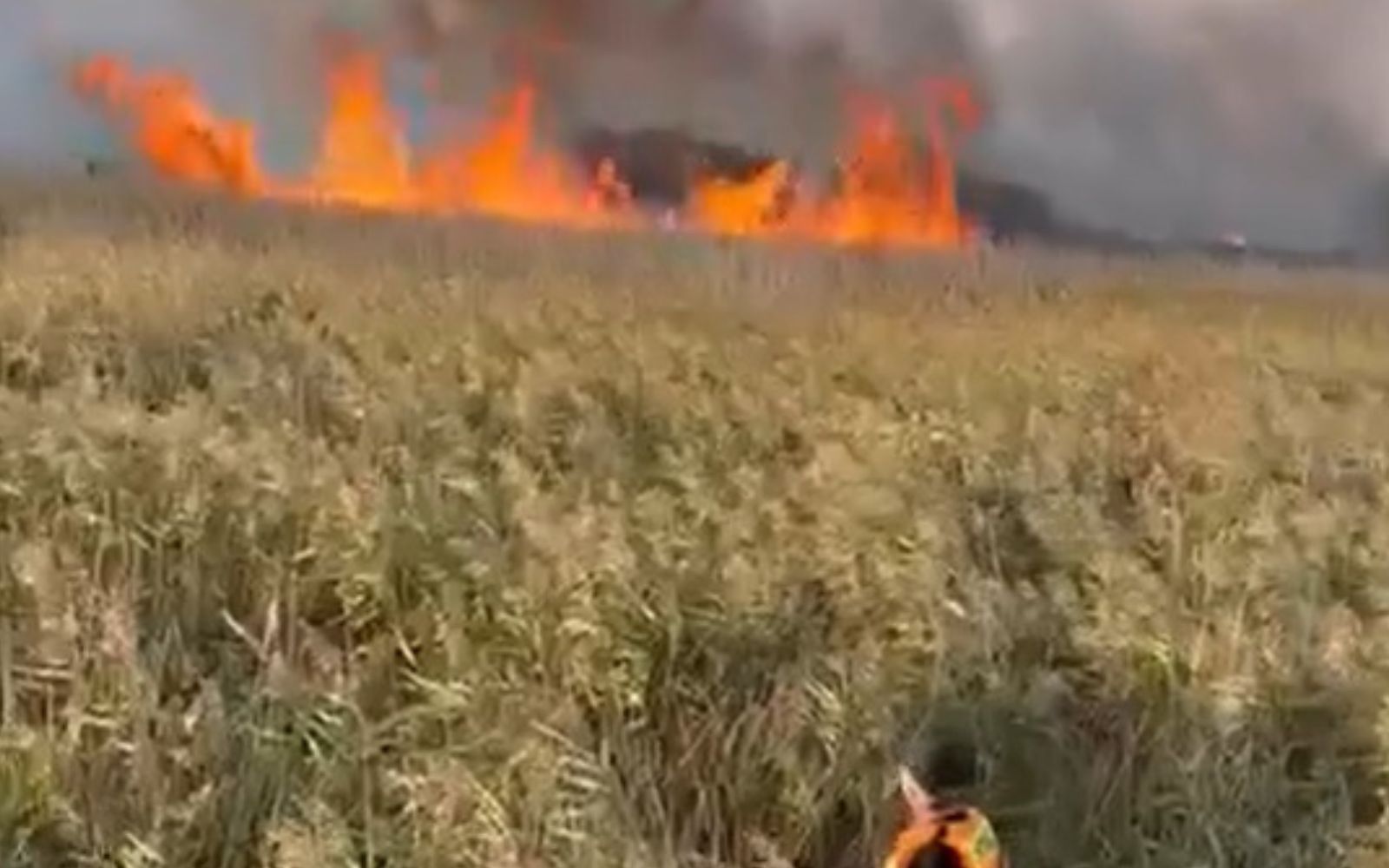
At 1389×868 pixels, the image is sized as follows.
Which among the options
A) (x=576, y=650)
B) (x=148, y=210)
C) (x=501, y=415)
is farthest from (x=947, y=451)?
(x=148, y=210)

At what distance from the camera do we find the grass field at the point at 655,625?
2506 mm

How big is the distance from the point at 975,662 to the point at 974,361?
2.37 metres

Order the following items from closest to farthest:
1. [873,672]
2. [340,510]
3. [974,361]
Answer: [873,672]
[340,510]
[974,361]

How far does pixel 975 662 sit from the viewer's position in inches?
112

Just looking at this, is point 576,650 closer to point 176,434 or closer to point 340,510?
point 340,510

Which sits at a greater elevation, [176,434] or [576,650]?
[176,434]

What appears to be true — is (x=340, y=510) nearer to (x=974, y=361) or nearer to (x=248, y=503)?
(x=248, y=503)

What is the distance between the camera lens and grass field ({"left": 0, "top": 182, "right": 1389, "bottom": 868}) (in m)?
2.51

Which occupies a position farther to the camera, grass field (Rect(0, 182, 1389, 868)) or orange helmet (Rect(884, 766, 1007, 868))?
grass field (Rect(0, 182, 1389, 868))

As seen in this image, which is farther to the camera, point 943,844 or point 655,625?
point 655,625

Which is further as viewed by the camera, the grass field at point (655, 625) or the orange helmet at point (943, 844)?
the grass field at point (655, 625)

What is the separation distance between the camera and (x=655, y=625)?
9.42 ft

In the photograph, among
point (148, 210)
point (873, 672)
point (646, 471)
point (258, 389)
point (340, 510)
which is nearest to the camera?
point (873, 672)

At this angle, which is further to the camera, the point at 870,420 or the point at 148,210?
the point at 148,210
